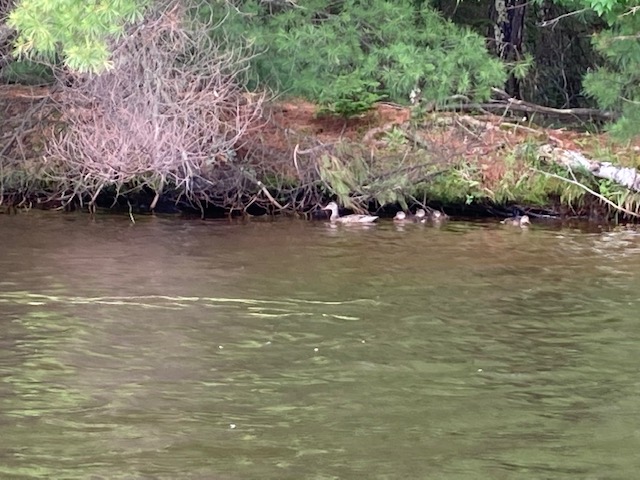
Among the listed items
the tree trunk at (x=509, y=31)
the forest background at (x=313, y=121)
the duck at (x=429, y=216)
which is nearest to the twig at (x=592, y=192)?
the forest background at (x=313, y=121)

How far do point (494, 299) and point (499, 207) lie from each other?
5.74 m

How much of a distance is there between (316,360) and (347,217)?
22.9ft

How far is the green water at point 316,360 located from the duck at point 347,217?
1.86 meters

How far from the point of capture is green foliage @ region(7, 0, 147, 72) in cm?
1027

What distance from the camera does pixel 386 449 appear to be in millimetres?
6223

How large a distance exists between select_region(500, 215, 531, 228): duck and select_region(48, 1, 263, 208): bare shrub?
3847 mm

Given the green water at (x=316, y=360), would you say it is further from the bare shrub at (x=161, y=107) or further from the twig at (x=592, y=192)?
the twig at (x=592, y=192)

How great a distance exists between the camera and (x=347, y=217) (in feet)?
48.6

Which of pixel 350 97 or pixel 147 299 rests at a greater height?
pixel 350 97

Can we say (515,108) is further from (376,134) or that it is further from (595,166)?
(376,134)

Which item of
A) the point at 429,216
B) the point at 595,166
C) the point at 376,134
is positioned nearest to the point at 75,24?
the point at 376,134

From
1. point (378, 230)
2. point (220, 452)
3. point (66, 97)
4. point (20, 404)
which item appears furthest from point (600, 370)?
point (66, 97)

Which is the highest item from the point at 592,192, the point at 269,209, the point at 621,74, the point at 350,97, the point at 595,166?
the point at 621,74

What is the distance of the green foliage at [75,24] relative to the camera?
33.7 feet
